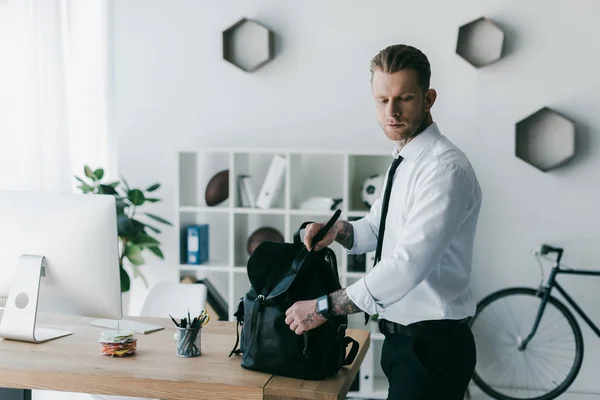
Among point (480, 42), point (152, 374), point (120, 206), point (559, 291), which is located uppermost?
point (480, 42)

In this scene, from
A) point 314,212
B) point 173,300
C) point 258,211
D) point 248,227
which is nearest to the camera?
point 173,300

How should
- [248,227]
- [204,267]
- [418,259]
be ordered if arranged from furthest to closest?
1. [248,227]
2. [204,267]
3. [418,259]

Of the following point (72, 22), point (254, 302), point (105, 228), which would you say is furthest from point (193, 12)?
point (254, 302)

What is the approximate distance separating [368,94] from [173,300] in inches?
67.9

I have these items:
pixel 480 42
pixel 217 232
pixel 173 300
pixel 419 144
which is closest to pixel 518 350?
pixel 480 42

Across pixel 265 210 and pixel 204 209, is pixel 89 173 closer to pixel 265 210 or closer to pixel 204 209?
pixel 204 209

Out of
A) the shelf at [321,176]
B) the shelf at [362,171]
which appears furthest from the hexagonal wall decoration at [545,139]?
the shelf at [321,176]

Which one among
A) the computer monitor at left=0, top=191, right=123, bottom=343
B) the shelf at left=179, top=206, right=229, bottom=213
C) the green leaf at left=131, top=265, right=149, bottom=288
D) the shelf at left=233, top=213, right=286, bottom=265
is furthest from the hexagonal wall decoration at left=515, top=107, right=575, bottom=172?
the computer monitor at left=0, top=191, right=123, bottom=343

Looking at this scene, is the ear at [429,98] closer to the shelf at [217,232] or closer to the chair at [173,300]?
the chair at [173,300]

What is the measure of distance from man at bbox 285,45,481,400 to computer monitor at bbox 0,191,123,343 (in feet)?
2.06

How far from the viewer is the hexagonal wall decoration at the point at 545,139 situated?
3938 mm

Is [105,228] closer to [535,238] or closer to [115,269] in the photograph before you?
[115,269]

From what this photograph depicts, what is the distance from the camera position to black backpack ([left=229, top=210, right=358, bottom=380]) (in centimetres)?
188

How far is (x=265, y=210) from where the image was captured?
13.1 ft
